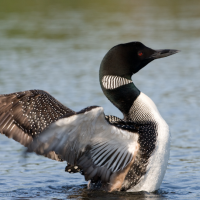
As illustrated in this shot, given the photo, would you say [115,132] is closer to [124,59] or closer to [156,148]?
[156,148]

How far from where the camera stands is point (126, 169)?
512 cm

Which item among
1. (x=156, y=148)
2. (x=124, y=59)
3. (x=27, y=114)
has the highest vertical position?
(x=124, y=59)

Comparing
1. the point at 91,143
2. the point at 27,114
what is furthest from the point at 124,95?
the point at 27,114

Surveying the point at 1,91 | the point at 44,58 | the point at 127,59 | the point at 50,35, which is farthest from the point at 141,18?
the point at 127,59

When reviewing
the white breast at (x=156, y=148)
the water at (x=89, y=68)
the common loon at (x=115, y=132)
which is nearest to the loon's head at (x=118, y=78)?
the common loon at (x=115, y=132)

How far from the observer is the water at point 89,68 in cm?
585

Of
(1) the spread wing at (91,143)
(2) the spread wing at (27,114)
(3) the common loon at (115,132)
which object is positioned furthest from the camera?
(2) the spread wing at (27,114)

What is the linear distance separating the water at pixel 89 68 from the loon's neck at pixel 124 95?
96 centimetres

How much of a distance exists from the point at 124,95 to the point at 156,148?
682 mm

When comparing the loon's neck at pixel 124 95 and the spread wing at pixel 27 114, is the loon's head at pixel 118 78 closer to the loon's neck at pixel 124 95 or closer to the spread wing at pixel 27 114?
the loon's neck at pixel 124 95

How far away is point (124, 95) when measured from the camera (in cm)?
529

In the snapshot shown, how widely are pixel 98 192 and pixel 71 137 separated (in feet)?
3.59

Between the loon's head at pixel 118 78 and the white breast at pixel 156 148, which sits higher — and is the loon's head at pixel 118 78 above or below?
above

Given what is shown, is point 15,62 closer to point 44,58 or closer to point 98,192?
point 44,58
